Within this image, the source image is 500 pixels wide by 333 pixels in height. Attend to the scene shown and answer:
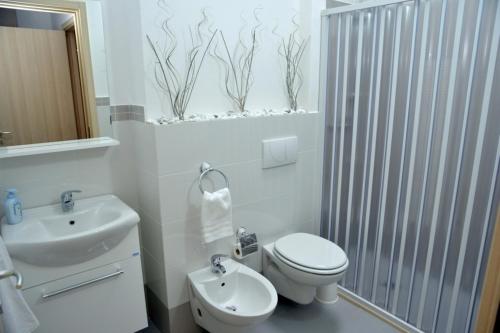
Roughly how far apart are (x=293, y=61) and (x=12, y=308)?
6.28 ft

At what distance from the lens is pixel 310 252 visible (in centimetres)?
203

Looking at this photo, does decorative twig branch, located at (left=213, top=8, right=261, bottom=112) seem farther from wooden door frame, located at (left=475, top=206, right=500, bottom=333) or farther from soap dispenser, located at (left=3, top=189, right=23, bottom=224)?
wooden door frame, located at (left=475, top=206, right=500, bottom=333)

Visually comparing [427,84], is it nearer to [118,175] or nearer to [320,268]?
[320,268]

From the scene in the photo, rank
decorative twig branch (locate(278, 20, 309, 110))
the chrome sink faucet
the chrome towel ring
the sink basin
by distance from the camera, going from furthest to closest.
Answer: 1. decorative twig branch (locate(278, 20, 309, 110))
2. the chrome towel ring
3. the chrome sink faucet
4. the sink basin

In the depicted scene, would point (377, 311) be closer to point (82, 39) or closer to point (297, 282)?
point (297, 282)

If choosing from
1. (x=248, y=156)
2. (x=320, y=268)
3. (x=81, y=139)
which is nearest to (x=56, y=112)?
(x=81, y=139)

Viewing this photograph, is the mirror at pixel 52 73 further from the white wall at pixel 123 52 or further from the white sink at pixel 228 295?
the white sink at pixel 228 295

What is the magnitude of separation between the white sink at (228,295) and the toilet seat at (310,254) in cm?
23

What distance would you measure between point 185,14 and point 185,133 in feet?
2.01

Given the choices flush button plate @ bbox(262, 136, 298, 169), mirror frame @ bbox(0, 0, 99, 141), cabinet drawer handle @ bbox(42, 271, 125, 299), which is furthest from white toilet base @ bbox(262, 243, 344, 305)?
mirror frame @ bbox(0, 0, 99, 141)

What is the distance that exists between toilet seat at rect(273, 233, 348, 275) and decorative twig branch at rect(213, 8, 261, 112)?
34.4 inches

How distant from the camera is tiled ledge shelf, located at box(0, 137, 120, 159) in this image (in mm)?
1546

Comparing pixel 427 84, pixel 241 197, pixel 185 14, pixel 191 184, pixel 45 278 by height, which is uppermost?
pixel 185 14

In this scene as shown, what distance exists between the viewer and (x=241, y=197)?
2035 mm
